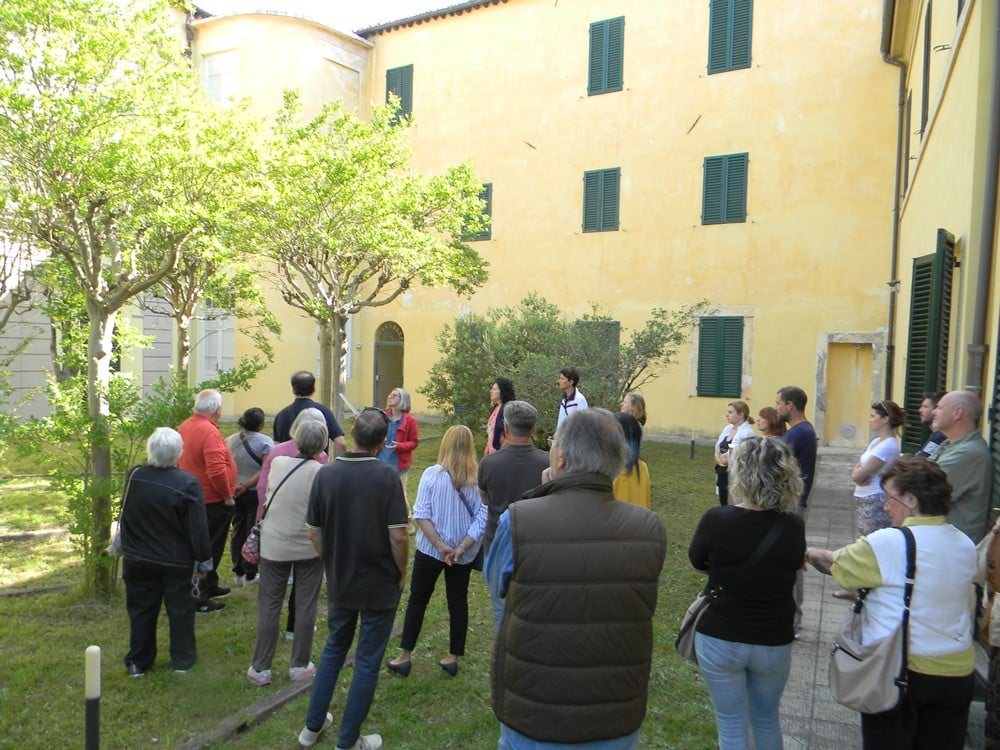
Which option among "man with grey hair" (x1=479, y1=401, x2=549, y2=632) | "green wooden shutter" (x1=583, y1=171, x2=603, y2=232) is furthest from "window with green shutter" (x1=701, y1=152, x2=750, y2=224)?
"man with grey hair" (x1=479, y1=401, x2=549, y2=632)

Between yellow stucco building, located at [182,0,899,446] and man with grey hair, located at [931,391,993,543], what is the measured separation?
12670 mm

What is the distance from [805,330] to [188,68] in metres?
13.1

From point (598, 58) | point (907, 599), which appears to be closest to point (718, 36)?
point (598, 58)

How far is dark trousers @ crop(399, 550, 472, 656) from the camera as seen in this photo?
16.6ft

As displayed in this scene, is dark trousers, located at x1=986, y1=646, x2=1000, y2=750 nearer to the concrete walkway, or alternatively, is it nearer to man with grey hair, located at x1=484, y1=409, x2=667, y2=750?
the concrete walkway

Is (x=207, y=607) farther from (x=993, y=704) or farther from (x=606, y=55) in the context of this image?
(x=606, y=55)

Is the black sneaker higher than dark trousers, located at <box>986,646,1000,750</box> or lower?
lower

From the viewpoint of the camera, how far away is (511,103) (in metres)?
20.6

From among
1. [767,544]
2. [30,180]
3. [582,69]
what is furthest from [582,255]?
[767,544]

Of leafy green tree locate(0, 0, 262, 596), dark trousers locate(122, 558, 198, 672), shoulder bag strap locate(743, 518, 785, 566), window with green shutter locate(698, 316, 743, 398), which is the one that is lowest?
dark trousers locate(122, 558, 198, 672)

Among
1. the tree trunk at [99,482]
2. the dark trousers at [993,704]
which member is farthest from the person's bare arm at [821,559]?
the tree trunk at [99,482]

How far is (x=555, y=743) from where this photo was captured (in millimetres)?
2623

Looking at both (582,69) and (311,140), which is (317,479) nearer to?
(311,140)

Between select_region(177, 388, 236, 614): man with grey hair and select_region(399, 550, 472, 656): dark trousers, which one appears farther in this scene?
select_region(177, 388, 236, 614): man with grey hair
